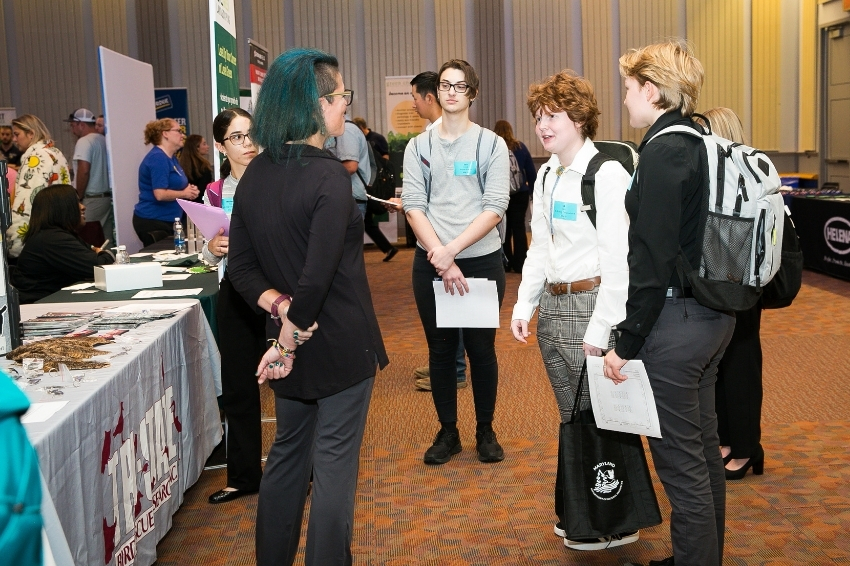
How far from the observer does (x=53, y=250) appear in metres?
4.31

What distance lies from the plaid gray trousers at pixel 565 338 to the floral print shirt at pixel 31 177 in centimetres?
466

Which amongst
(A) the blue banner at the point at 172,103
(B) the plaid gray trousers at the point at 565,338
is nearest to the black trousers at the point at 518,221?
(A) the blue banner at the point at 172,103

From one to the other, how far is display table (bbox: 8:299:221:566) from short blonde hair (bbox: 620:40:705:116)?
1.55 m

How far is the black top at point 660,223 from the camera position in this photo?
2039 mm

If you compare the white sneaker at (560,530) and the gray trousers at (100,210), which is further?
the gray trousers at (100,210)

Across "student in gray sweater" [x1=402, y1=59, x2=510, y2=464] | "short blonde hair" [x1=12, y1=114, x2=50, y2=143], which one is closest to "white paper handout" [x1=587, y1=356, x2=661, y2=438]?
"student in gray sweater" [x1=402, y1=59, x2=510, y2=464]

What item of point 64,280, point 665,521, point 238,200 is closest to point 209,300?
point 64,280

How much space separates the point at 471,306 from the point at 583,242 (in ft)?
3.17

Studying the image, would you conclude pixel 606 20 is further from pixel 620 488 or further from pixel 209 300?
pixel 620 488

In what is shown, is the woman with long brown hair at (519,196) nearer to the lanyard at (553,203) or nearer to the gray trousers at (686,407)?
the lanyard at (553,203)

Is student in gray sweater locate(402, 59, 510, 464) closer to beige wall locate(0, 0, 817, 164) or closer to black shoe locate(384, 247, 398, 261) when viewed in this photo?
black shoe locate(384, 247, 398, 261)

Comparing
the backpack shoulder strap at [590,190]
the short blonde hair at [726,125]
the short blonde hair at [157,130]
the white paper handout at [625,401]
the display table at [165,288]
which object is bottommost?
the white paper handout at [625,401]

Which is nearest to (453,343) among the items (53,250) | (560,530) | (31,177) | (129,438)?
(560,530)

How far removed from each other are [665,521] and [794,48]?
11368mm
